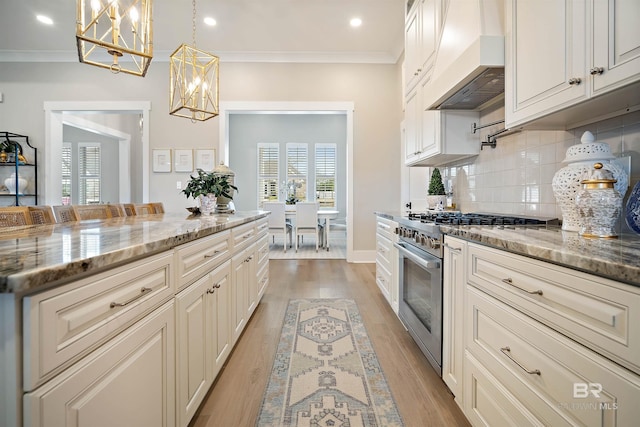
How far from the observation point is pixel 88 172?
7.14 m

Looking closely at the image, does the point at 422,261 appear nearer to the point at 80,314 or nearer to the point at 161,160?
the point at 80,314

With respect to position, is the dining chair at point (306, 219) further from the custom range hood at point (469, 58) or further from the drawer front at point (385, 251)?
the custom range hood at point (469, 58)

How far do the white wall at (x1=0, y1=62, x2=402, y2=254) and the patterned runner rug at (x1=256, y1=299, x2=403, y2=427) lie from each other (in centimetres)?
266

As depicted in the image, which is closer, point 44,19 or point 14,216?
point 14,216

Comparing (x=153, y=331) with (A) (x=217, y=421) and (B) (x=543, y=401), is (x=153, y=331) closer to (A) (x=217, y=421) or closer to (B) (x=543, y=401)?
(A) (x=217, y=421)

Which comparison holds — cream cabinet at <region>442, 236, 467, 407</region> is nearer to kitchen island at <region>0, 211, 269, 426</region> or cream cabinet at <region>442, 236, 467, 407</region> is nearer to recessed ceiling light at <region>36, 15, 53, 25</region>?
kitchen island at <region>0, 211, 269, 426</region>

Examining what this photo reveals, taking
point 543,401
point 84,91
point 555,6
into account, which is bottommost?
point 543,401

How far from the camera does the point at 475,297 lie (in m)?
1.23

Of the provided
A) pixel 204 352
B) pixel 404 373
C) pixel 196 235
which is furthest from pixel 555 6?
pixel 204 352

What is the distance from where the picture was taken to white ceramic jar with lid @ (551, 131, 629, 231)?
1.10 m

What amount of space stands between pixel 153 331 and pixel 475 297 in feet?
3.98

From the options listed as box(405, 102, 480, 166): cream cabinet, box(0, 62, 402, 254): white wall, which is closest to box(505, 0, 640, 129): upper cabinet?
box(405, 102, 480, 166): cream cabinet

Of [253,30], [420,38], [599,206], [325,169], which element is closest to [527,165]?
[599,206]

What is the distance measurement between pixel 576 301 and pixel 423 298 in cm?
111
